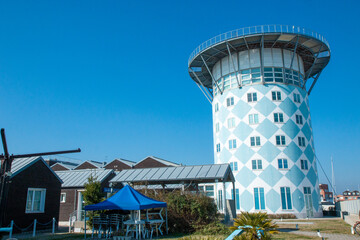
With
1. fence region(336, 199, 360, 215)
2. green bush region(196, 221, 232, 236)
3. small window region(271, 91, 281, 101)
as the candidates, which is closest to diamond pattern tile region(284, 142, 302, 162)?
small window region(271, 91, 281, 101)

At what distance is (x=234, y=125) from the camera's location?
38219 mm

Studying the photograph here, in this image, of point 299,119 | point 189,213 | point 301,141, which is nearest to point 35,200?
point 189,213

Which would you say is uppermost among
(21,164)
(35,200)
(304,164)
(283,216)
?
(304,164)

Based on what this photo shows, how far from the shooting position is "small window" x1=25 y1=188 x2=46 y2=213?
20.1 metres

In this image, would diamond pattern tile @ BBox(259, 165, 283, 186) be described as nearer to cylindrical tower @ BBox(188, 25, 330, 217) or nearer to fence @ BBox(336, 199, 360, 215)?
cylindrical tower @ BBox(188, 25, 330, 217)

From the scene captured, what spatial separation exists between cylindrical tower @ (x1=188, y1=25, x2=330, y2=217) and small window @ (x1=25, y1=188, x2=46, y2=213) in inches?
867

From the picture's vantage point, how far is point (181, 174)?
22125 millimetres

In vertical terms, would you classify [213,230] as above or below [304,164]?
below

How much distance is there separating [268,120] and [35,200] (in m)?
26.2

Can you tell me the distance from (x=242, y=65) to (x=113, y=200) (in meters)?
28.5

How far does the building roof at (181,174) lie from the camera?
2108 cm

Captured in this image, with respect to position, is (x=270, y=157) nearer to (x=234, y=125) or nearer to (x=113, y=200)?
(x=234, y=125)

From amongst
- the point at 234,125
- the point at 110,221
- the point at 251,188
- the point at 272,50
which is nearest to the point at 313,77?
the point at 272,50

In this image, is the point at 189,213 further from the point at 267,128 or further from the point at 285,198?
the point at 267,128
